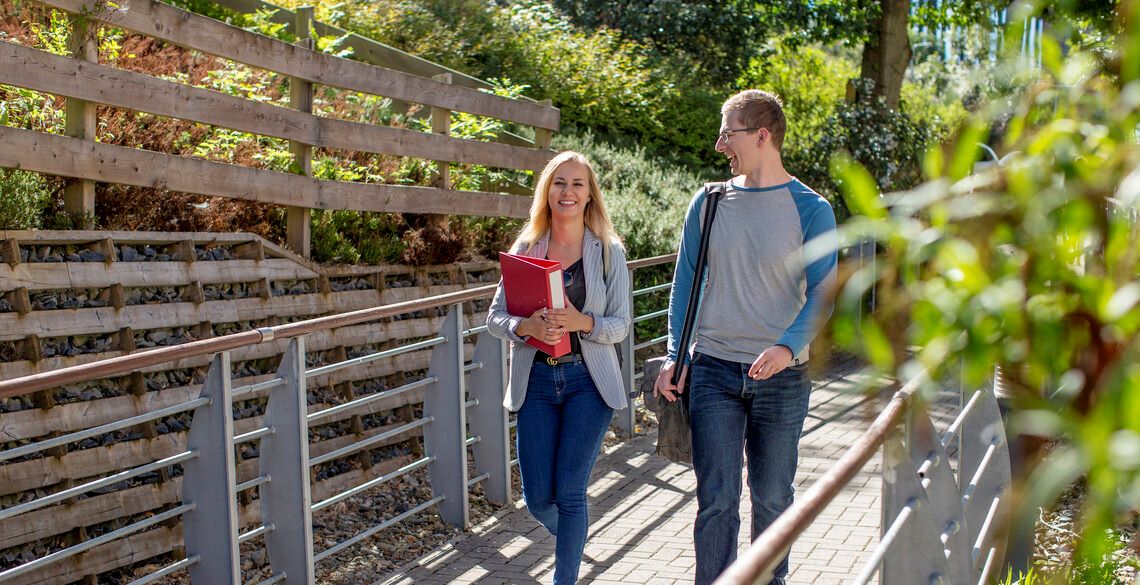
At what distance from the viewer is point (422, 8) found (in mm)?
15625

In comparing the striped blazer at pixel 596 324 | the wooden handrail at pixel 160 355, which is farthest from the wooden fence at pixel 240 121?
the striped blazer at pixel 596 324

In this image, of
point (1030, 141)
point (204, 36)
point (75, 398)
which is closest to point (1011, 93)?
point (1030, 141)

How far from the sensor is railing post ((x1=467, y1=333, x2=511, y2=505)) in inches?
266

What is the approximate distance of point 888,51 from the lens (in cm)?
1834

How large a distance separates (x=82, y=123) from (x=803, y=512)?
5.44m

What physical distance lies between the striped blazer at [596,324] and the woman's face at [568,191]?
0.47 ft

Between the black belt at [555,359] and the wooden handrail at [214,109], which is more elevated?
the wooden handrail at [214,109]

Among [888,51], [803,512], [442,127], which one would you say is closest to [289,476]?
[803,512]

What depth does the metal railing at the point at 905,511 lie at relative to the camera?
1.72 meters

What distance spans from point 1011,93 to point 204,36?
6.41 metres

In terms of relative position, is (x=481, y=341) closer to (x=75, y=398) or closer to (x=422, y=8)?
(x=75, y=398)

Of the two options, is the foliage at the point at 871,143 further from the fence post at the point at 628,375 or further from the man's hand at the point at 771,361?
the man's hand at the point at 771,361

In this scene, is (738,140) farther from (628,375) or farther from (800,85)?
(800,85)

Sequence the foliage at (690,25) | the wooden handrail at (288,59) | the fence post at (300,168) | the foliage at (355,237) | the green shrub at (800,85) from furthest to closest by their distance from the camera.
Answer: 1. the foliage at (690,25)
2. the green shrub at (800,85)
3. the foliage at (355,237)
4. the fence post at (300,168)
5. the wooden handrail at (288,59)
